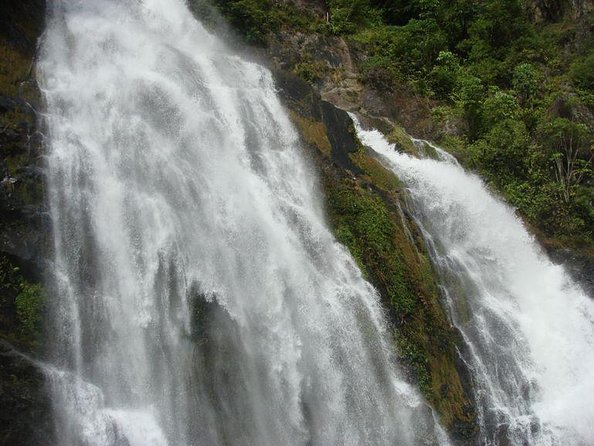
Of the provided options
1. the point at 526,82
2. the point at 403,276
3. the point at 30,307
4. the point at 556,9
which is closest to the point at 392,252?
the point at 403,276

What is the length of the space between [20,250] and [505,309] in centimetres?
1117

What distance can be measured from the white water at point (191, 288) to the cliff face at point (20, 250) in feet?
1.00

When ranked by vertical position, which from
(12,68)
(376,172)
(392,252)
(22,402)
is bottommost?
(22,402)

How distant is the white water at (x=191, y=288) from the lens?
9258 mm

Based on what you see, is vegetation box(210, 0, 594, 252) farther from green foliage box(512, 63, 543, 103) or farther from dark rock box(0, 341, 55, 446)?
dark rock box(0, 341, 55, 446)

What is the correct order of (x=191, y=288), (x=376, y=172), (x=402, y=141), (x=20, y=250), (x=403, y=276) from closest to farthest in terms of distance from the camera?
Answer: (x=20, y=250)
(x=191, y=288)
(x=403, y=276)
(x=376, y=172)
(x=402, y=141)

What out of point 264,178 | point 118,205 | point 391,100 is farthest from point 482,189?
point 118,205

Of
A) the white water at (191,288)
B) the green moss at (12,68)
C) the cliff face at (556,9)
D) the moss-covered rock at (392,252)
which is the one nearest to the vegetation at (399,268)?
the moss-covered rock at (392,252)

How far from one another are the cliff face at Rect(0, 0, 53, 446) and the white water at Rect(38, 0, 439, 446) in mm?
306

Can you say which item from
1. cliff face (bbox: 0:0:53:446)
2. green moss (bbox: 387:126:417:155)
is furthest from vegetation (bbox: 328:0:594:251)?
cliff face (bbox: 0:0:53:446)

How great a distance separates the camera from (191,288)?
10.2 m

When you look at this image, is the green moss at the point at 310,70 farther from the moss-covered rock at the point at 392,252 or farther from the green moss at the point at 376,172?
the green moss at the point at 376,172

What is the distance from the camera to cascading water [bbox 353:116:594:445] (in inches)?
446

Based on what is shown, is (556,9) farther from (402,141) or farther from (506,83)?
(402,141)
